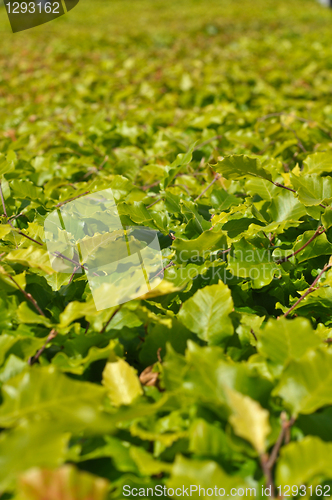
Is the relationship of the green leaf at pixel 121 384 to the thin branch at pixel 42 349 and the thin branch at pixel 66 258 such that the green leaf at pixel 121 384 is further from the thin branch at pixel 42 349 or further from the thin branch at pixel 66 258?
the thin branch at pixel 66 258

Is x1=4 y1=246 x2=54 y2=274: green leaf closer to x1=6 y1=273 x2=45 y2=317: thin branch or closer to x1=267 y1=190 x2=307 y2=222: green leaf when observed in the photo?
x1=6 y1=273 x2=45 y2=317: thin branch

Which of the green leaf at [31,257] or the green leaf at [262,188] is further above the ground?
the green leaf at [31,257]

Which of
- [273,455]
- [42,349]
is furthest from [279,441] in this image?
[42,349]

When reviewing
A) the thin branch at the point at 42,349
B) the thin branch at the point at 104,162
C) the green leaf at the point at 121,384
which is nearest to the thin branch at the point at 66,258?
the thin branch at the point at 42,349

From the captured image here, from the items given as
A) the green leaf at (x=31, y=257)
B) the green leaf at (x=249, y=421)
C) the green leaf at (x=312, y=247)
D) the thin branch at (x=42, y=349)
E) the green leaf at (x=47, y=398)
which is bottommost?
the green leaf at (x=312, y=247)

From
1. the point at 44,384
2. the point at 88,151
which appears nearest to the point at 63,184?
the point at 88,151

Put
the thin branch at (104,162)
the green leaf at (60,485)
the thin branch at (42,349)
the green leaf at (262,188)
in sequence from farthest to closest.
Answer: the thin branch at (104,162), the green leaf at (262,188), the thin branch at (42,349), the green leaf at (60,485)

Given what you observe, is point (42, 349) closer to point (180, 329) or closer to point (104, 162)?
point (180, 329)

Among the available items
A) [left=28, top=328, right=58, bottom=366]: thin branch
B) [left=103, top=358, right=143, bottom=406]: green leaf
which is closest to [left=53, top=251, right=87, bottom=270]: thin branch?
[left=28, top=328, right=58, bottom=366]: thin branch
